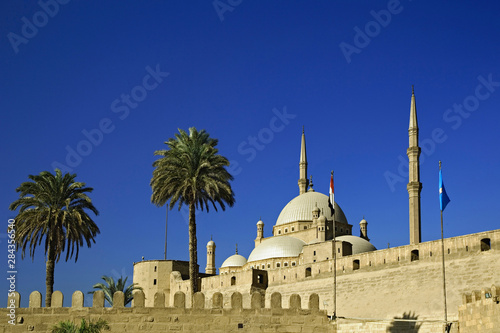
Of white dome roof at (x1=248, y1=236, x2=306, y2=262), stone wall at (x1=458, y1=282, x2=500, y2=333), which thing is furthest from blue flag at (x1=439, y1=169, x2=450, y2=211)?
white dome roof at (x1=248, y1=236, x2=306, y2=262)

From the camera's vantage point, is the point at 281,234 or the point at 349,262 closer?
the point at 349,262

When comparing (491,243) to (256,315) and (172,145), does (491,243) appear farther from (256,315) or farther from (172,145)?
(256,315)

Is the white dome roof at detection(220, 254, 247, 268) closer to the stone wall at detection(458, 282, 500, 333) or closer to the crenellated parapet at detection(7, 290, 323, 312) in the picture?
the stone wall at detection(458, 282, 500, 333)

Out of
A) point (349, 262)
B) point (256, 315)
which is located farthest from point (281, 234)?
point (256, 315)

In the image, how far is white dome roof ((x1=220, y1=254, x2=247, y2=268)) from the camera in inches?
2692

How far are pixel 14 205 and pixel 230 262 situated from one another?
4247 centimetres

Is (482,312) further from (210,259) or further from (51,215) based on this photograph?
(210,259)

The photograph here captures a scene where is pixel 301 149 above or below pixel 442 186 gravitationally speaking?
above

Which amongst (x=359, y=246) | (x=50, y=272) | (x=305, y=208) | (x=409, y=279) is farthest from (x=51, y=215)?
(x=305, y=208)

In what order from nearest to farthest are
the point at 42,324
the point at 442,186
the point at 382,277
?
the point at 42,324 < the point at 442,186 < the point at 382,277

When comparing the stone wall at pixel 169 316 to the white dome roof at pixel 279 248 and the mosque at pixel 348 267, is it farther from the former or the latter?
the white dome roof at pixel 279 248

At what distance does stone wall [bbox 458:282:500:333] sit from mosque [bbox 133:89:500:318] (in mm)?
6131

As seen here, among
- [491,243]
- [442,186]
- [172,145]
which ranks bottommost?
[491,243]

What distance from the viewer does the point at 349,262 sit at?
144ft
